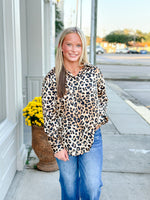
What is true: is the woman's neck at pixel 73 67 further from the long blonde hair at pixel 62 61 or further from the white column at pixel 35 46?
the white column at pixel 35 46

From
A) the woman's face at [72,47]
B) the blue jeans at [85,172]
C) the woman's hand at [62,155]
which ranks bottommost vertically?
the blue jeans at [85,172]

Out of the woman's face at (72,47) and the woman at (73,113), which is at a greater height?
the woman's face at (72,47)

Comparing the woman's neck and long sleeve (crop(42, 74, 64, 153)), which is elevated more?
the woman's neck

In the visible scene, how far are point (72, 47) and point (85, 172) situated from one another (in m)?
1.01

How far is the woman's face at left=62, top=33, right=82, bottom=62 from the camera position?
2014 mm

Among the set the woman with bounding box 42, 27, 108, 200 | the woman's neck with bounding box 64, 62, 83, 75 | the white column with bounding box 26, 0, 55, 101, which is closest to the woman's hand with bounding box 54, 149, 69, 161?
the woman with bounding box 42, 27, 108, 200

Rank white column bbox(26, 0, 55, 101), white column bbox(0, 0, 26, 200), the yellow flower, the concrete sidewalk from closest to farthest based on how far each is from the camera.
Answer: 1. white column bbox(0, 0, 26, 200)
2. the concrete sidewalk
3. the yellow flower
4. white column bbox(26, 0, 55, 101)

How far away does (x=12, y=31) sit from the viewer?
3117 mm

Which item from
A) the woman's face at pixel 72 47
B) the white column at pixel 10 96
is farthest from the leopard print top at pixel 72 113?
the white column at pixel 10 96

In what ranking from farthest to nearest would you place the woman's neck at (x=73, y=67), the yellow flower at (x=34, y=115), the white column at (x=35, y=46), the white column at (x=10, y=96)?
the white column at (x=35, y=46) → the yellow flower at (x=34, y=115) → the white column at (x=10, y=96) → the woman's neck at (x=73, y=67)

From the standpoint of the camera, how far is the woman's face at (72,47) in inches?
79.3

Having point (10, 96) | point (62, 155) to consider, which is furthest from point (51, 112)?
point (10, 96)

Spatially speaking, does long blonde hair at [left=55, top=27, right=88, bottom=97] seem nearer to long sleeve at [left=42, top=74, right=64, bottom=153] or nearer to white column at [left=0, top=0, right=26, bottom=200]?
long sleeve at [left=42, top=74, right=64, bottom=153]

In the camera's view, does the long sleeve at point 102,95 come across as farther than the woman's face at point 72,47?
Yes
